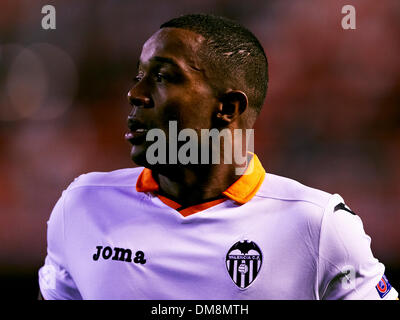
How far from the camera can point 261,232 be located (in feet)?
5.82

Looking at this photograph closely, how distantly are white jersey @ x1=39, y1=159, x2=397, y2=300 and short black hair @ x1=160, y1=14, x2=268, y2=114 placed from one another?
363 millimetres

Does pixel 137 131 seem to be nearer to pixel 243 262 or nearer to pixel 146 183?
pixel 146 183

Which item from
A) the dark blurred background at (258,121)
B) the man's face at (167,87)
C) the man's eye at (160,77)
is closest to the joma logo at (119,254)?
the man's face at (167,87)

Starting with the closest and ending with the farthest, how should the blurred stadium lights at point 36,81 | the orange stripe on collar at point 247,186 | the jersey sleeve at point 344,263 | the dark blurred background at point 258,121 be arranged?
the jersey sleeve at point 344,263
the orange stripe on collar at point 247,186
the dark blurred background at point 258,121
the blurred stadium lights at point 36,81

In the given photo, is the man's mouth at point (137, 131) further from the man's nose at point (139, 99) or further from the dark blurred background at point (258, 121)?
the dark blurred background at point (258, 121)

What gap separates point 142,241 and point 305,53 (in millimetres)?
3525

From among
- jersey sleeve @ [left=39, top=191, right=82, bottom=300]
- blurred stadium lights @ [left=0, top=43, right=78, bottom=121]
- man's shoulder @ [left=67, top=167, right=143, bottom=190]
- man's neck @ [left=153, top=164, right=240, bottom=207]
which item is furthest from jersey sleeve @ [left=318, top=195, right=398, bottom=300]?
blurred stadium lights @ [left=0, top=43, right=78, bottom=121]

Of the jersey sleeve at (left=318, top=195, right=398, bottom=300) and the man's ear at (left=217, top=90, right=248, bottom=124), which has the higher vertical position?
the man's ear at (left=217, top=90, right=248, bottom=124)

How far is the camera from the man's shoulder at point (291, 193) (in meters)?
1.80

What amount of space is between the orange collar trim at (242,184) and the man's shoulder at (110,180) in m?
0.06

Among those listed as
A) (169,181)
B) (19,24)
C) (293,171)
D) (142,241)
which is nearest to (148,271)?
(142,241)

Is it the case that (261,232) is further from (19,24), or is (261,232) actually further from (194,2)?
(19,24)

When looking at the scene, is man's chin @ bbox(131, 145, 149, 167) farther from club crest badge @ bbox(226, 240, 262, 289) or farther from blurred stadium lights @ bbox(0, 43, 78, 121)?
blurred stadium lights @ bbox(0, 43, 78, 121)

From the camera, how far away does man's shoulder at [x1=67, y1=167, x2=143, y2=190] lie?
200 cm
